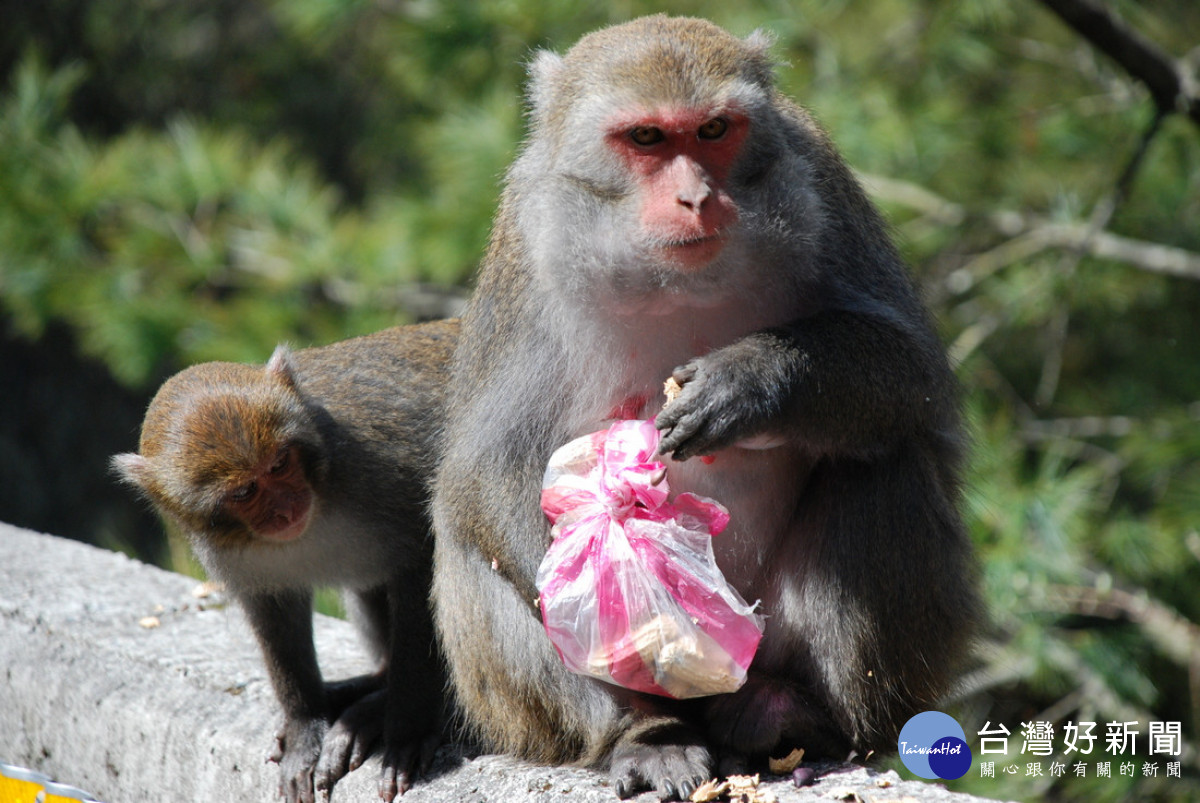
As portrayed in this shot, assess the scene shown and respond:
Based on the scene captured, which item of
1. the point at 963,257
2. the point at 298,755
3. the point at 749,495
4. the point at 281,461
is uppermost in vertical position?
the point at 963,257

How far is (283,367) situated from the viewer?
3271 millimetres

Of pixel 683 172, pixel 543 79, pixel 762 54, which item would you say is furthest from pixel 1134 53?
pixel 683 172

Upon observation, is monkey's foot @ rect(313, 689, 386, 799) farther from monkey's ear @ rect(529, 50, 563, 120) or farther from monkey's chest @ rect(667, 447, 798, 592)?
monkey's ear @ rect(529, 50, 563, 120)

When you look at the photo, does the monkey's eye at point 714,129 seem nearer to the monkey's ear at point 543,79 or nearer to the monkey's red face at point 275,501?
the monkey's ear at point 543,79

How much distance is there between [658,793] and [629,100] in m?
1.34

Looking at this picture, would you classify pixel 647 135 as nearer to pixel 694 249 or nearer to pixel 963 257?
pixel 694 249

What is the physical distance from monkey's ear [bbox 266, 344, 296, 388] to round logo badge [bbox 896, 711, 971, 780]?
1771 mm

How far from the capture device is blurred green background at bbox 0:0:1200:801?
5.25m

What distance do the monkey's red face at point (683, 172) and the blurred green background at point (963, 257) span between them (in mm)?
2697

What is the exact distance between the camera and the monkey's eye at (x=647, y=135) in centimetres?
234

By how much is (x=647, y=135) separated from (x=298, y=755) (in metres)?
1.77

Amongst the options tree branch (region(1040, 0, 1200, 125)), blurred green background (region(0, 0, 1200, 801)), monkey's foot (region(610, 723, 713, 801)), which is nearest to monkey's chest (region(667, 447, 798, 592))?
monkey's foot (region(610, 723, 713, 801))

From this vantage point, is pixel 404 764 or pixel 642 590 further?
pixel 404 764

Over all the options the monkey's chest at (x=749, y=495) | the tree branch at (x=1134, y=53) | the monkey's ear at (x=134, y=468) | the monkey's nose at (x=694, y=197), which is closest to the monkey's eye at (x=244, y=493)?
the monkey's ear at (x=134, y=468)
